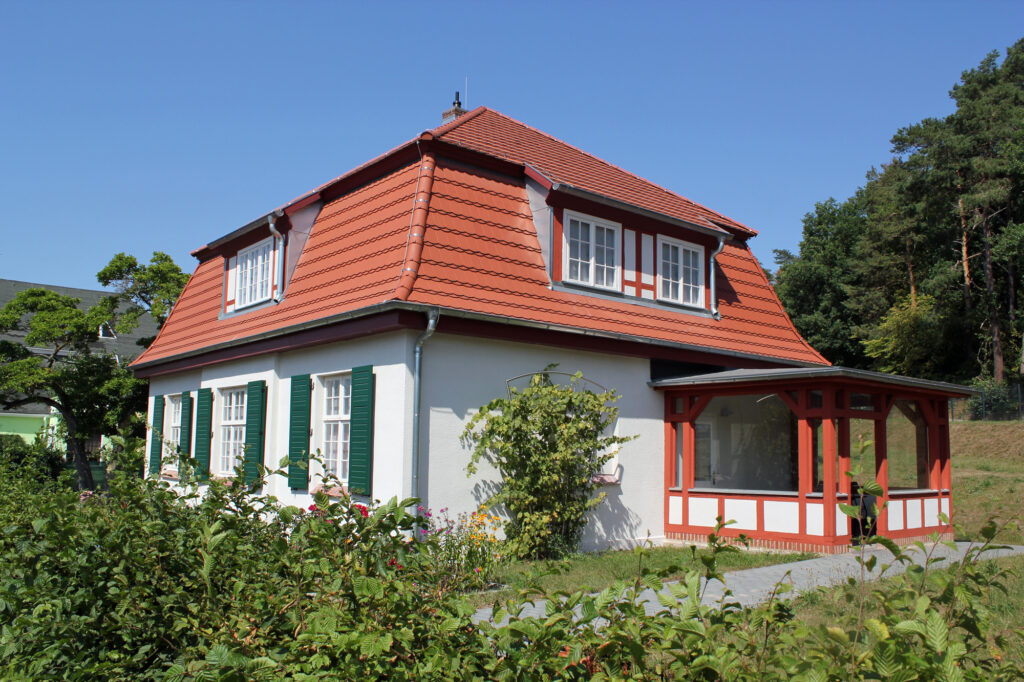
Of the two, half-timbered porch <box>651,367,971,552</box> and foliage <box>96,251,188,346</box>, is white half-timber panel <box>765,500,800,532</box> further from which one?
foliage <box>96,251,188,346</box>

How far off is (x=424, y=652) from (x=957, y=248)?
46.6 metres

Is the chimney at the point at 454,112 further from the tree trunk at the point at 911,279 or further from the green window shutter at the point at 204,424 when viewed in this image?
the tree trunk at the point at 911,279

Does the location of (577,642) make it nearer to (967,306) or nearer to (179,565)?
(179,565)

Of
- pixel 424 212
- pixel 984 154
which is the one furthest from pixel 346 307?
pixel 984 154

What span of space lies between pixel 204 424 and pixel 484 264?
22.9 ft

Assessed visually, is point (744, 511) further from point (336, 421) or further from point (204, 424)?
point (204, 424)

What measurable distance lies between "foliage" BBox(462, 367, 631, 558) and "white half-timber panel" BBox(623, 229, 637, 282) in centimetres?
293

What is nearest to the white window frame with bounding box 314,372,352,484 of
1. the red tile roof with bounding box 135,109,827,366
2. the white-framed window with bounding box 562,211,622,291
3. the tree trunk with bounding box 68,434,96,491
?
the red tile roof with bounding box 135,109,827,366

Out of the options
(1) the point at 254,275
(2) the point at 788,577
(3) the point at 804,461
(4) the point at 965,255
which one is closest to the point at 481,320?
(2) the point at 788,577

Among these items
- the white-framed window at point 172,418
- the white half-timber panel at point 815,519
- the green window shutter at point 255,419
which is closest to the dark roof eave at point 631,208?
the white half-timber panel at point 815,519

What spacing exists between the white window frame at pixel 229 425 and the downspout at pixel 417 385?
16.7 feet

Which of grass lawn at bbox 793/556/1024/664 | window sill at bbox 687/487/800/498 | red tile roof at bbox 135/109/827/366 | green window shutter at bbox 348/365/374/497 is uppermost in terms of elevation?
red tile roof at bbox 135/109/827/366

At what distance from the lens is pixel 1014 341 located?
42.2 meters

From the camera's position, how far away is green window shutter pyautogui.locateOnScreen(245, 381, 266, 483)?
13305 mm
